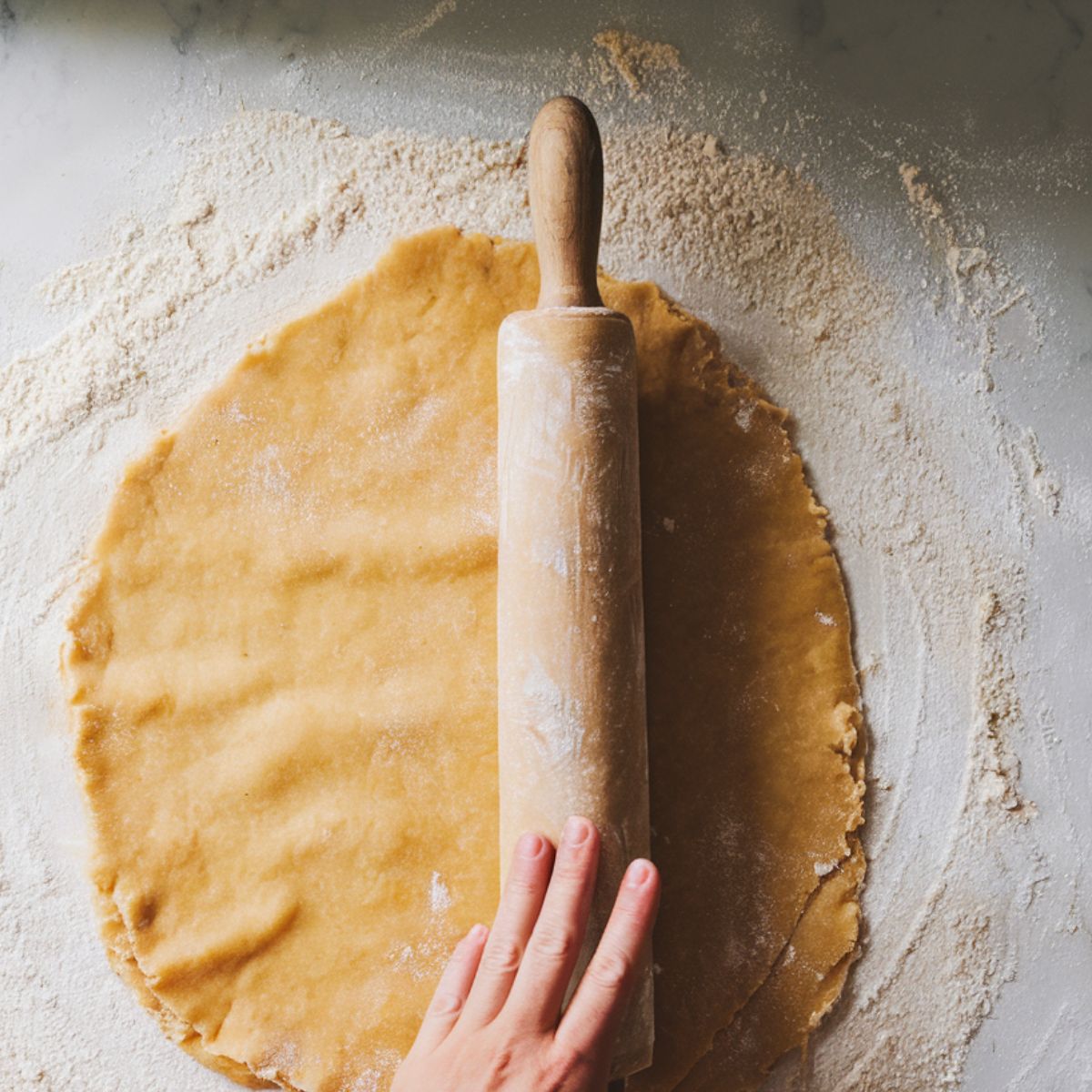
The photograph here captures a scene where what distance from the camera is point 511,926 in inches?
45.4

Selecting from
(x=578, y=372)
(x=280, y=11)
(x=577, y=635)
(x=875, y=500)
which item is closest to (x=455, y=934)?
(x=577, y=635)

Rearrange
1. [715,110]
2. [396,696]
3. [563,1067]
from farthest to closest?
[715,110] < [396,696] < [563,1067]

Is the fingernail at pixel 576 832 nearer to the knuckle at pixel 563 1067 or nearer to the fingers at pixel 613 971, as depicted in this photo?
the fingers at pixel 613 971

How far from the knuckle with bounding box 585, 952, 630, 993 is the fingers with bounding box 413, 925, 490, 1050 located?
0.16 m

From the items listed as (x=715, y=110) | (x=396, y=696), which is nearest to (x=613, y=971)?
(x=396, y=696)

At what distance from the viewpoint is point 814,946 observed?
136 centimetres

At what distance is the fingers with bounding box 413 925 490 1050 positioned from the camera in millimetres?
1180

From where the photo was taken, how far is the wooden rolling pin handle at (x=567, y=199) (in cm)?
119

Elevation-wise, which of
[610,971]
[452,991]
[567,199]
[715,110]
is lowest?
[452,991]

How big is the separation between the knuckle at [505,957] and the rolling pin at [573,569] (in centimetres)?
8

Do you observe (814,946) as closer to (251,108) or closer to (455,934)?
(455,934)

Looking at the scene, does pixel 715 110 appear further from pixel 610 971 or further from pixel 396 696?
pixel 610 971

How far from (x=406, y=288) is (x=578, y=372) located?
0.36 m

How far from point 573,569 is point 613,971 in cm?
48
